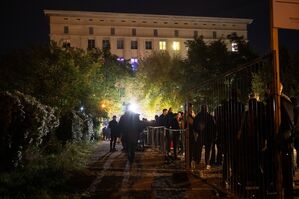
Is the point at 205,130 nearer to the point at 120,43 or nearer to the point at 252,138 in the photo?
the point at 252,138

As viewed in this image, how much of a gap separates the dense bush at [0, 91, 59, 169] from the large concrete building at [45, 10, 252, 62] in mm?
77795

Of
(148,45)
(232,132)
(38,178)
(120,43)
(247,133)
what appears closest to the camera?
(247,133)

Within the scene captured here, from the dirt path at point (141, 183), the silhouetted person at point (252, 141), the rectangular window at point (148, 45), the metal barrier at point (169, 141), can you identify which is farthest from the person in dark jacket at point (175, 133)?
the rectangular window at point (148, 45)

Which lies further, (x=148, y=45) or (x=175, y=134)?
(x=148, y=45)

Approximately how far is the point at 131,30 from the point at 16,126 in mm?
84656

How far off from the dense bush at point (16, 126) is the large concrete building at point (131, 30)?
77795 millimetres

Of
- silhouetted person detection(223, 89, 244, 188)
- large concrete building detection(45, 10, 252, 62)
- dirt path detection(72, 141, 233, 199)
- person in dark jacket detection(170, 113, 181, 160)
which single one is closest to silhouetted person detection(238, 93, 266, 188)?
silhouetted person detection(223, 89, 244, 188)

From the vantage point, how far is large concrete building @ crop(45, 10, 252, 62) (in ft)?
297

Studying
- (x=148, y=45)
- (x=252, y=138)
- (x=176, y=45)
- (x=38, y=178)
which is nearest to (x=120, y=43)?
(x=148, y=45)

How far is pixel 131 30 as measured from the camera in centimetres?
9356

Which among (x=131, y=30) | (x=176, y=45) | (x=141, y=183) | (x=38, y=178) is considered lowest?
(x=141, y=183)

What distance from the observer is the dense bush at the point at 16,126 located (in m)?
9.97

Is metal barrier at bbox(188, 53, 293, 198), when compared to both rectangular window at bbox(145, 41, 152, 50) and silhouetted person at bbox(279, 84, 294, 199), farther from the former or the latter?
rectangular window at bbox(145, 41, 152, 50)

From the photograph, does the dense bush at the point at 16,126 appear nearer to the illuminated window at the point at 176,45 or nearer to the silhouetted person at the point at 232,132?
the silhouetted person at the point at 232,132
